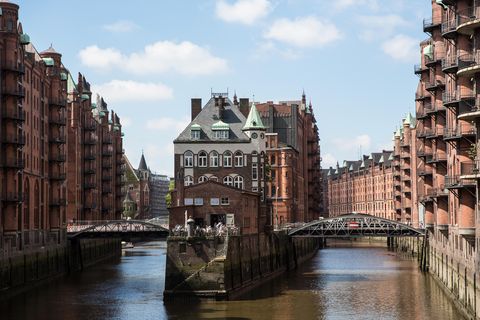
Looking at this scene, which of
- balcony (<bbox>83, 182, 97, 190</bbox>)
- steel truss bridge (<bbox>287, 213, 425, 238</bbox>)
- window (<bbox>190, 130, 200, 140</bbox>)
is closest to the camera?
steel truss bridge (<bbox>287, 213, 425, 238</bbox>)

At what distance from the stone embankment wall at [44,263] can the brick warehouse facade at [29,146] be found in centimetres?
90

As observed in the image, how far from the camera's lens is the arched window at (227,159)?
10275 cm

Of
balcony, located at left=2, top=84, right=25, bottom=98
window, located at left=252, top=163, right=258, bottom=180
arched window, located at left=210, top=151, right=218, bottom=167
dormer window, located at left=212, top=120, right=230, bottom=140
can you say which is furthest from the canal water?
dormer window, located at left=212, top=120, right=230, bottom=140

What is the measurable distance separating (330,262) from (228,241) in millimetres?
50594

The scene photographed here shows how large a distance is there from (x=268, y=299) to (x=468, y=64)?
83.4ft

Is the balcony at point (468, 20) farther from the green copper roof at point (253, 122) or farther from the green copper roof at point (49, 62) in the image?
the green copper roof at point (49, 62)

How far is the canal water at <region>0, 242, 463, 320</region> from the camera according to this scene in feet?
198

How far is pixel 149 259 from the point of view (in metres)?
127

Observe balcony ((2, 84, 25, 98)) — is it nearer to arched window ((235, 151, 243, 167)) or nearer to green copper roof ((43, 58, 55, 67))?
green copper roof ((43, 58, 55, 67))

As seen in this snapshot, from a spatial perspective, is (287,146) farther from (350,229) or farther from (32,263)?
(32,263)

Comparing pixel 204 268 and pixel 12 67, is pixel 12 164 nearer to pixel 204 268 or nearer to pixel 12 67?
pixel 12 67

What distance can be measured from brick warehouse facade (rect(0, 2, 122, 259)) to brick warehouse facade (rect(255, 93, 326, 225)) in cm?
3554

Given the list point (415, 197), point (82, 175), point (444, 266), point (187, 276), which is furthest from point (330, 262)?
point (187, 276)

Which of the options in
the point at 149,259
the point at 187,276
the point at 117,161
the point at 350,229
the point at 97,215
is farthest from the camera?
the point at 117,161
